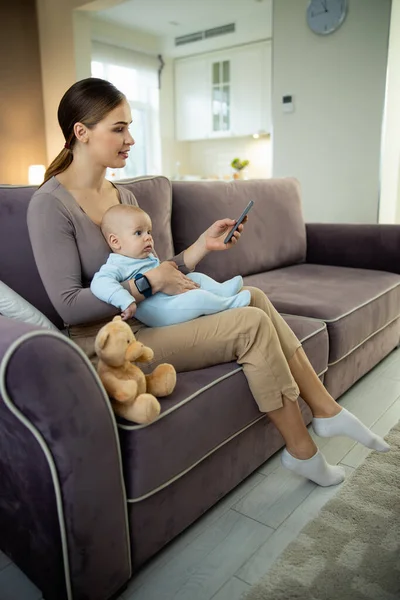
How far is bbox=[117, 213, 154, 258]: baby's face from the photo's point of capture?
4.15 ft

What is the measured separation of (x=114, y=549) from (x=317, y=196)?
3249 millimetres

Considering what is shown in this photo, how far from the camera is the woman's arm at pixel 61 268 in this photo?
121cm

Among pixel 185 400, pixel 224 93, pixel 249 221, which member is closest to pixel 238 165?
pixel 224 93

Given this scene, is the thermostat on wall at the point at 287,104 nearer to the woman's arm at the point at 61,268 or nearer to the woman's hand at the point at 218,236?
the woman's hand at the point at 218,236

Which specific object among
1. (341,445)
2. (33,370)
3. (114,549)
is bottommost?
(341,445)

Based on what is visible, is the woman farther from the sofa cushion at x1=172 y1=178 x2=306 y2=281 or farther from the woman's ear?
the sofa cushion at x1=172 y1=178 x2=306 y2=281

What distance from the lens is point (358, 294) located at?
2049 millimetres

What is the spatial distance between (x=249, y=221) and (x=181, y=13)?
3892 millimetres

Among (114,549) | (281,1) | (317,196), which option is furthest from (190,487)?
(281,1)

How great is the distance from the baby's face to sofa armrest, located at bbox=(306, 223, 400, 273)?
1.65 metres

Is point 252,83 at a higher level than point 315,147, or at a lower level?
higher

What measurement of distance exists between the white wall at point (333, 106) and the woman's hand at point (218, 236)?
2.41m

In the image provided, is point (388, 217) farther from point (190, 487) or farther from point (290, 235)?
point (190, 487)

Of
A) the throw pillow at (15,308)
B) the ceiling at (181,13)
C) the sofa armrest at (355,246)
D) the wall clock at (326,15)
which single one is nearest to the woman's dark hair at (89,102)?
the throw pillow at (15,308)
